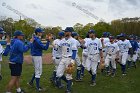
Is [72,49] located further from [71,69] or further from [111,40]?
[111,40]

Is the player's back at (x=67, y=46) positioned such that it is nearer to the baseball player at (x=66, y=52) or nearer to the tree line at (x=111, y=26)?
the baseball player at (x=66, y=52)

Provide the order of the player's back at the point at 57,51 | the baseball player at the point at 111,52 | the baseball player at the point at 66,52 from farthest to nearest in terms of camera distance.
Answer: the baseball player at the point at 111,52 → the player's back at the point at 57,51 → the baseball player at the point at 66,52

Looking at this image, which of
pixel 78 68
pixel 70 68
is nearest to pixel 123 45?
pixel 78 68

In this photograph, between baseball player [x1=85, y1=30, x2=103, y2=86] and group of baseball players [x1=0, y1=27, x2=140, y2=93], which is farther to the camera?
baseball player [x1=85, y1=30, x2=103, y2=86]

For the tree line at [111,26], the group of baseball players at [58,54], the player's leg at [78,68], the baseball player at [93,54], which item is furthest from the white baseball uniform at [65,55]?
the tree line at [111,26]

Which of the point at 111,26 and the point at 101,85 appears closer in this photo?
the point at 101,85

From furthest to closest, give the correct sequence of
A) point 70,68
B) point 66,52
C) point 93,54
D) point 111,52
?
point 111,52 < point 93,54 < point 66,52 < point 70,68

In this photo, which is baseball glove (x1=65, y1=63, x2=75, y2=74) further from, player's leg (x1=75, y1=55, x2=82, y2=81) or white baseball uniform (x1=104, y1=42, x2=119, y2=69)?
white baseball uniform (x1=104, y1=42, x2=119, y2=69)

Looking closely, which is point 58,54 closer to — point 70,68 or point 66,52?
point 66,52

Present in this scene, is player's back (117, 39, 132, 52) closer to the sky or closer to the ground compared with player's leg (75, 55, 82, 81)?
closer to the sky

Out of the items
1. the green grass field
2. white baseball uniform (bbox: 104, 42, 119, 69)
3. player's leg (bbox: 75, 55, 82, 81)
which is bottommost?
the green grass field

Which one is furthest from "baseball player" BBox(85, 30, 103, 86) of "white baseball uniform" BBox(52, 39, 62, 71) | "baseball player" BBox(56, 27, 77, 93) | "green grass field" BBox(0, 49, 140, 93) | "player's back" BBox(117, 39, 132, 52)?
"player's back" BBox(117, 39, 132, 52)

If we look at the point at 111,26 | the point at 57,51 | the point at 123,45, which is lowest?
the point at 57,51

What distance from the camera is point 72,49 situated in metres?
10.2
